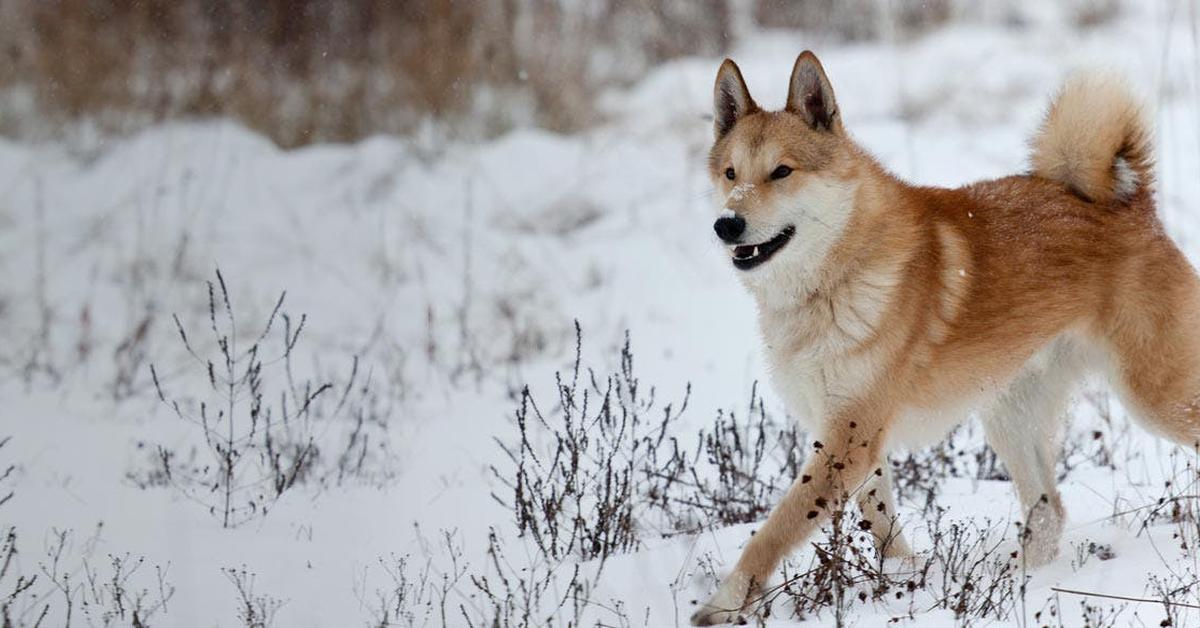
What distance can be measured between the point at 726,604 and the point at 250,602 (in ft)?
4.76

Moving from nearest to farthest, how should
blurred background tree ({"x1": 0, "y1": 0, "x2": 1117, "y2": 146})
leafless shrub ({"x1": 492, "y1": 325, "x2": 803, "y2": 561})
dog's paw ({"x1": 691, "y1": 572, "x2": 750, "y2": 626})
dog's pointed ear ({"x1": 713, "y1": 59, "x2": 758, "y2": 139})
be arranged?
dog's paw ({"x1": 691, "y1": 572, "x2": 750, "y2": 626}) → leafless shrub ({"x1": 492, "y1": 325, "x2": 803, "y2": 561}) → dog's pointed ear ({"x1": 713, "y1": 59, "x2": 758, "y2": 139}) → blurred background tree ({"x1": 0, "y1": 0, "x2": 1117, "y2": 146})

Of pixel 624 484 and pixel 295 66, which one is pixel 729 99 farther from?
pixel 295 66

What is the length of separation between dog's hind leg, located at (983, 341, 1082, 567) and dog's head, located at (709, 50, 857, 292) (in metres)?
1.02

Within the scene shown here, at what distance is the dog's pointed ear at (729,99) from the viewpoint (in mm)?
4348

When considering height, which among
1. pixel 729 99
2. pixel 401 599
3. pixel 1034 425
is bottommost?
pixel 401 599

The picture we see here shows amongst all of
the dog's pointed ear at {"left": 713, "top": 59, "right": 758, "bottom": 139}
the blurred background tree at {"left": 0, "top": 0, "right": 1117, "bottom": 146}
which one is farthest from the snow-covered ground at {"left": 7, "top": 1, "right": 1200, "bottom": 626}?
the dog's pointed ear at {"left": 713, "top": 59, "right": 758, "bottom": 139}

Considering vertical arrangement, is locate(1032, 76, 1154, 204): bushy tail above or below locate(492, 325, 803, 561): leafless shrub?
above

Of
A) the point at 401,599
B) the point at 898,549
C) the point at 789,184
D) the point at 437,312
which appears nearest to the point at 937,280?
the point at 789,184

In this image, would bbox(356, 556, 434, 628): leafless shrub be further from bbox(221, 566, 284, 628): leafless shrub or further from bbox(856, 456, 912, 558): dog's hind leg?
bbox(856, 456, 912, 558): dog's hind leg

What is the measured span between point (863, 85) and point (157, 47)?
6620mm

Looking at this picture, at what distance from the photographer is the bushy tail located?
4.24 meters

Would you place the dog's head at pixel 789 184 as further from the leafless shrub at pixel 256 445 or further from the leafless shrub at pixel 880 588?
the leafless shrub at pixel 256 445

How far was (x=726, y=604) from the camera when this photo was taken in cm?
360

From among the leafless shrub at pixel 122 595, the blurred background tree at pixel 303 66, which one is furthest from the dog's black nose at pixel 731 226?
the blurred background tree at pixel 303 66
